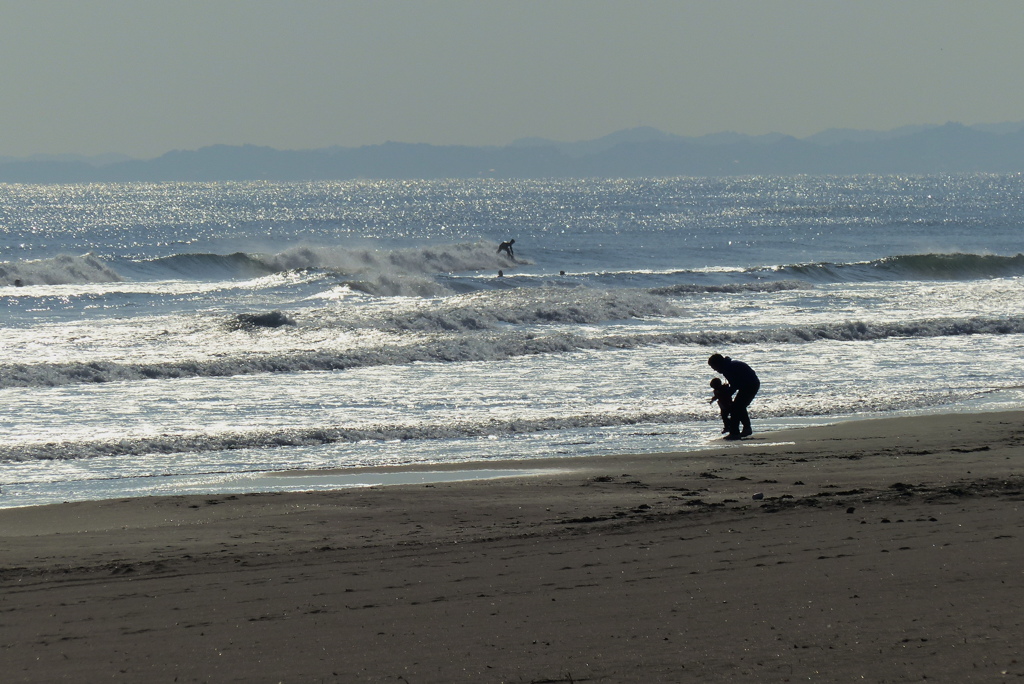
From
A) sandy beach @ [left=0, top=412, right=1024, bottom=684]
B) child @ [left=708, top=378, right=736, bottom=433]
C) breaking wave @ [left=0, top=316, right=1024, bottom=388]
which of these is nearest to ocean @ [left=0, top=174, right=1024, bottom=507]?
breaking wave @ [left=0, top=316, right=1024, bottom=388]

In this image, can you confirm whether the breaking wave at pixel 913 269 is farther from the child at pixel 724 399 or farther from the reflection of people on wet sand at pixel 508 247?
the child at pixel 724 399

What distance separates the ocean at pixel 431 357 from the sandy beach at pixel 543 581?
6.88ft

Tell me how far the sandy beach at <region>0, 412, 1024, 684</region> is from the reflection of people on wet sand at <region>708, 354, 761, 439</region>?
2.47m

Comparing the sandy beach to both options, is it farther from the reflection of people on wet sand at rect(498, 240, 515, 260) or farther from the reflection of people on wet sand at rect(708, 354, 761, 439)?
the reflection of people on wet sand at rect(498, 240, 515, 260)

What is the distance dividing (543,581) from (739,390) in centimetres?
647

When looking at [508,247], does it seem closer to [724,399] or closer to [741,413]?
[724,399]

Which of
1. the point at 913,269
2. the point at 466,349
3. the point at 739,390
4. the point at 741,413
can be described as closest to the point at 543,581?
the point at 741,413

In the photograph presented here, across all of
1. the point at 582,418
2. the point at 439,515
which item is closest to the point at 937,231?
the point at 582,418

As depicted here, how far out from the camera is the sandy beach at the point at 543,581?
4.77m

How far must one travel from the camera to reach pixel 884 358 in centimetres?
1905

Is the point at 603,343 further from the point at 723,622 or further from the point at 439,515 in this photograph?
the point at 723,622

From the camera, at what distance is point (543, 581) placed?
19.9 ft

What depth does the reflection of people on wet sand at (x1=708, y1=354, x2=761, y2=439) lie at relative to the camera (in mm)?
11820

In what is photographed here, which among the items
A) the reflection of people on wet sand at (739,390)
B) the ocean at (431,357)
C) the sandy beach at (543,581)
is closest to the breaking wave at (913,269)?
the ocean at (431,357)
